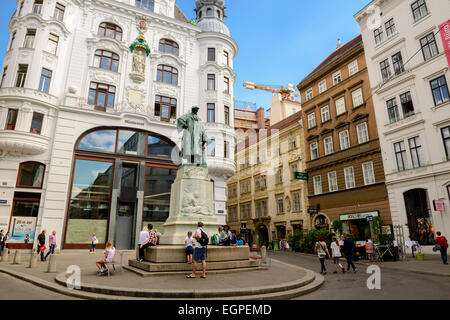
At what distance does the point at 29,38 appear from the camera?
2080 centimetres

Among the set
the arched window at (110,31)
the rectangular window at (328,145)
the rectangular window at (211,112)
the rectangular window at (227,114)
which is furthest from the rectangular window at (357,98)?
the arched window at (110,31)

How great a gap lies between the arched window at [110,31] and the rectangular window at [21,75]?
6631 mm

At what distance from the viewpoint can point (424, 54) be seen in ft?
68.9

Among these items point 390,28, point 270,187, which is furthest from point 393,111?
point 270,187

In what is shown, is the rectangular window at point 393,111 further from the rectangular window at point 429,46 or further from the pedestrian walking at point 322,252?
the pedestrian walking at point 322,252

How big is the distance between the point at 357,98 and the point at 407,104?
Result: 4896mm

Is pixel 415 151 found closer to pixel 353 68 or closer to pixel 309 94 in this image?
pixel 353 68

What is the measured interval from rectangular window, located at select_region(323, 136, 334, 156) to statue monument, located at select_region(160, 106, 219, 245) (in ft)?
65.1

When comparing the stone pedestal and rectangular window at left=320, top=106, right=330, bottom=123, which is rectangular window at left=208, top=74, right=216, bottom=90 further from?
the stone pedestal

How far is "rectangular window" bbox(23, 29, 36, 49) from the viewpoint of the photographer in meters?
20.6

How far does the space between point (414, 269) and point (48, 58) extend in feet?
86.3

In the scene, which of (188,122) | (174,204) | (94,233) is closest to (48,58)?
(94,233)

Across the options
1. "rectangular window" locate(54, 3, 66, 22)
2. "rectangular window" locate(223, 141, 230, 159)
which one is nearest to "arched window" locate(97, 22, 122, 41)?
"rectangular window" locate(54, 3, 66, 22)
